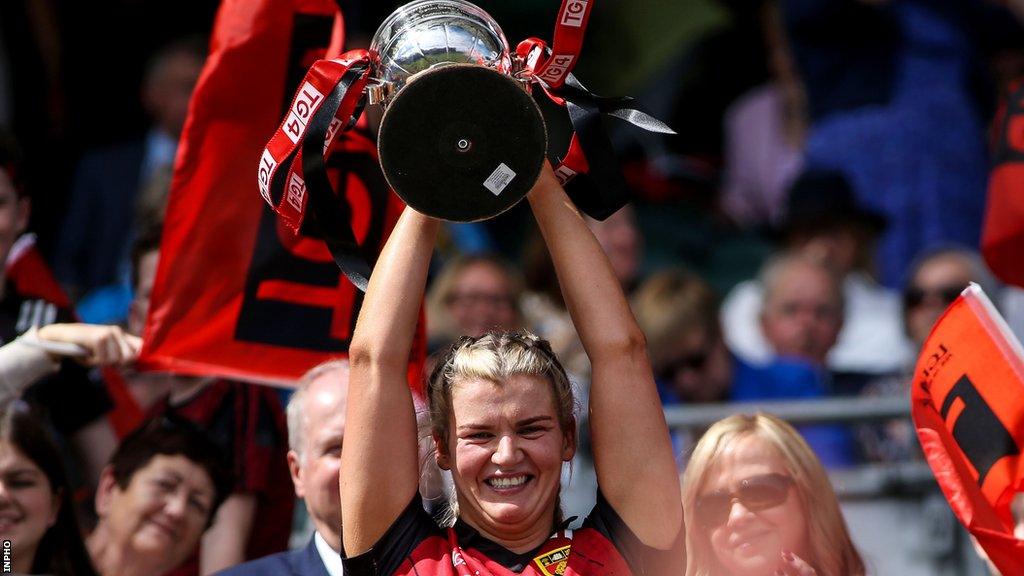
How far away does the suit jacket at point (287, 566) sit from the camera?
441 centimetres

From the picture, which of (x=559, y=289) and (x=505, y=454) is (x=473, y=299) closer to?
(x=559, y=289)

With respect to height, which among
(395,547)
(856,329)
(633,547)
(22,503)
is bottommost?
(22,503)

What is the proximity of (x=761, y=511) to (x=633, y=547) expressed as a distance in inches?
22.1

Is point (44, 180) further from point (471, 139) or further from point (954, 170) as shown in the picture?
point (471, 139)

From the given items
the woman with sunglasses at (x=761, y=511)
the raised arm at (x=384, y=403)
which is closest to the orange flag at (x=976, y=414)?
the woman with sunglasses at (x=761, y=511)

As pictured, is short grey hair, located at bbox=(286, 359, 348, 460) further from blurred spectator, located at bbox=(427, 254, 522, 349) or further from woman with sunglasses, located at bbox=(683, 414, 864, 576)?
blurred spectator, located at bbox=(427, 254, 522, 349)

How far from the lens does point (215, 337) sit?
505 centimetres

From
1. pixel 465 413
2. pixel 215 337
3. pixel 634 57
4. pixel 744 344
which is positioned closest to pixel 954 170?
pixel 744 344

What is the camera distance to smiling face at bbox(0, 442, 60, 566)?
14.8ft

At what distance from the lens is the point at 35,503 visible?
455 centimetres

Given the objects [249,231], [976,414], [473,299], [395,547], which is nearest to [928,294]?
[473,299]

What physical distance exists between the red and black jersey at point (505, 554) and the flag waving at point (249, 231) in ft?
3.58

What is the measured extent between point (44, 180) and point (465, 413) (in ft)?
17.5

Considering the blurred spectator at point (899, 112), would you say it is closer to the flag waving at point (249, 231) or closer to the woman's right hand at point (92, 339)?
the flag waving at point (249, 231)
